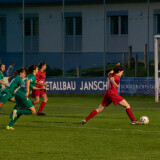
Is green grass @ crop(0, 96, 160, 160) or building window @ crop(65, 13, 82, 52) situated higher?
building window @ crop(65, 13, 82, 52)

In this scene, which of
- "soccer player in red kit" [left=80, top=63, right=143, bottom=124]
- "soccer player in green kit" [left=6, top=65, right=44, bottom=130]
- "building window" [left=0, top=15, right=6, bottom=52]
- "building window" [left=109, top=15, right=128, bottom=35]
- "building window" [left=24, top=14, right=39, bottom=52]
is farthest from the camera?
"building window" [left=109, top=15, right=128, bottom=35]

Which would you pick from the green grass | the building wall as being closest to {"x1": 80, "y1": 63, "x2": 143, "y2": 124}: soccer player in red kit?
the green grass

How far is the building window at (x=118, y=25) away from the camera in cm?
3759

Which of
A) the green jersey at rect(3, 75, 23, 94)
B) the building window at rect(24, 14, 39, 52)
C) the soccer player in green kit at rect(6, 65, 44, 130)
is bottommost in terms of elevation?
the soccer player in green kit at rect(6, 65, 44, 130)

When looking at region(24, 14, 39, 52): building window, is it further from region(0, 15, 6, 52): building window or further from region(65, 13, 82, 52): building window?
region(65, 13, 82, 52): building window

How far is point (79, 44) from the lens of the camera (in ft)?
120

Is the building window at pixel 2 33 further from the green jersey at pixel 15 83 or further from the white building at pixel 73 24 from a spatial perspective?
the green jersey at pixel 15 83

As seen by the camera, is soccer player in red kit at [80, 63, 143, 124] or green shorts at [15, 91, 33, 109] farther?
soccer player in red kit at [80, 63, 143, 124]

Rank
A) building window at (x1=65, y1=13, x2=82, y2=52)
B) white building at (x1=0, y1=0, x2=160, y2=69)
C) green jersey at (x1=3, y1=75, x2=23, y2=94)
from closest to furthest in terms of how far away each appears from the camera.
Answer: green jersey at (x1=3, y1=75, x2=23, y2=94), white building at (x1=0, y1=0, x2=160, y2=69), building window at (x1=65, y1=13, x2=82, y2=52)

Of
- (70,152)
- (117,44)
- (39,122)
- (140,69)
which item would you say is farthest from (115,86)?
(117,44)

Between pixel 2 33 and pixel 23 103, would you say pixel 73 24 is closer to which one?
pixel 2 33

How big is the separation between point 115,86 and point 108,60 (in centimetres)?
1467

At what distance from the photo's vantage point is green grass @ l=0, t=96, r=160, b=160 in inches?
432

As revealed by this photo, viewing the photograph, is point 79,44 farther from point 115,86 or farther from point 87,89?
point 115,86
